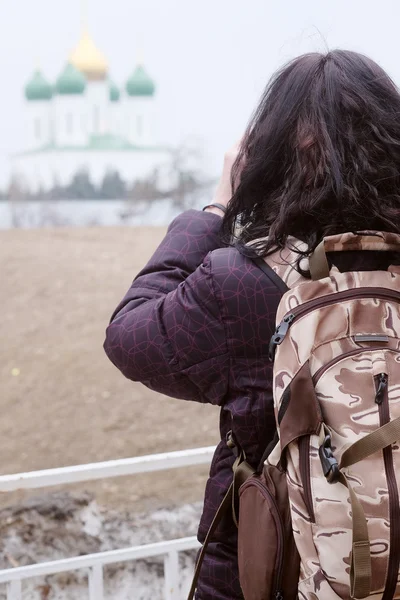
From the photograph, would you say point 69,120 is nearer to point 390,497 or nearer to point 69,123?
point 69,123

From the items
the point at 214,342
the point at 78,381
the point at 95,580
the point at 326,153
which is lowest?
the point at 78,381

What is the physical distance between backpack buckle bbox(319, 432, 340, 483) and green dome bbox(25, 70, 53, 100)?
7674 mm

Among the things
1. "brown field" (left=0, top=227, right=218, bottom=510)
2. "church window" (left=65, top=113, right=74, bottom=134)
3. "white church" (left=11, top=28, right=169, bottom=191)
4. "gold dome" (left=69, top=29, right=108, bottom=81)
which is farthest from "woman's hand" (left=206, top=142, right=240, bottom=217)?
"gold dome" (left=69, top=29, right=108, bottom=81)

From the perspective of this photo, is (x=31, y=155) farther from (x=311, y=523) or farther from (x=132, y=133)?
(x=311, y=523)

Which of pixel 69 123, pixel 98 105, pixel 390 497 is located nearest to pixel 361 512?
pixel 390 497

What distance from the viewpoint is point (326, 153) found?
469 mm

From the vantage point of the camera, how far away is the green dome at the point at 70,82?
733cm

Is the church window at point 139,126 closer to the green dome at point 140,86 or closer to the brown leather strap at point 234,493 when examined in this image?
the green dome at point 140,86

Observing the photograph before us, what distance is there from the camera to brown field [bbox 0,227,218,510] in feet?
10.9

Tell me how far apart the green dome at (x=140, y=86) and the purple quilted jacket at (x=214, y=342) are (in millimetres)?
7550

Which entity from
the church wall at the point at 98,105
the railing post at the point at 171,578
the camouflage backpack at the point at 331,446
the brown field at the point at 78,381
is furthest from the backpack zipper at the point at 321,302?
the church wall at the point at 98,105

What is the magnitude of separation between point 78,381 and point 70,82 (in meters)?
4.19

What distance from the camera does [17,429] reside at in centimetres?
371

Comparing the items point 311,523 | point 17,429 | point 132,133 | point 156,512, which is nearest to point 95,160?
point 132,133
